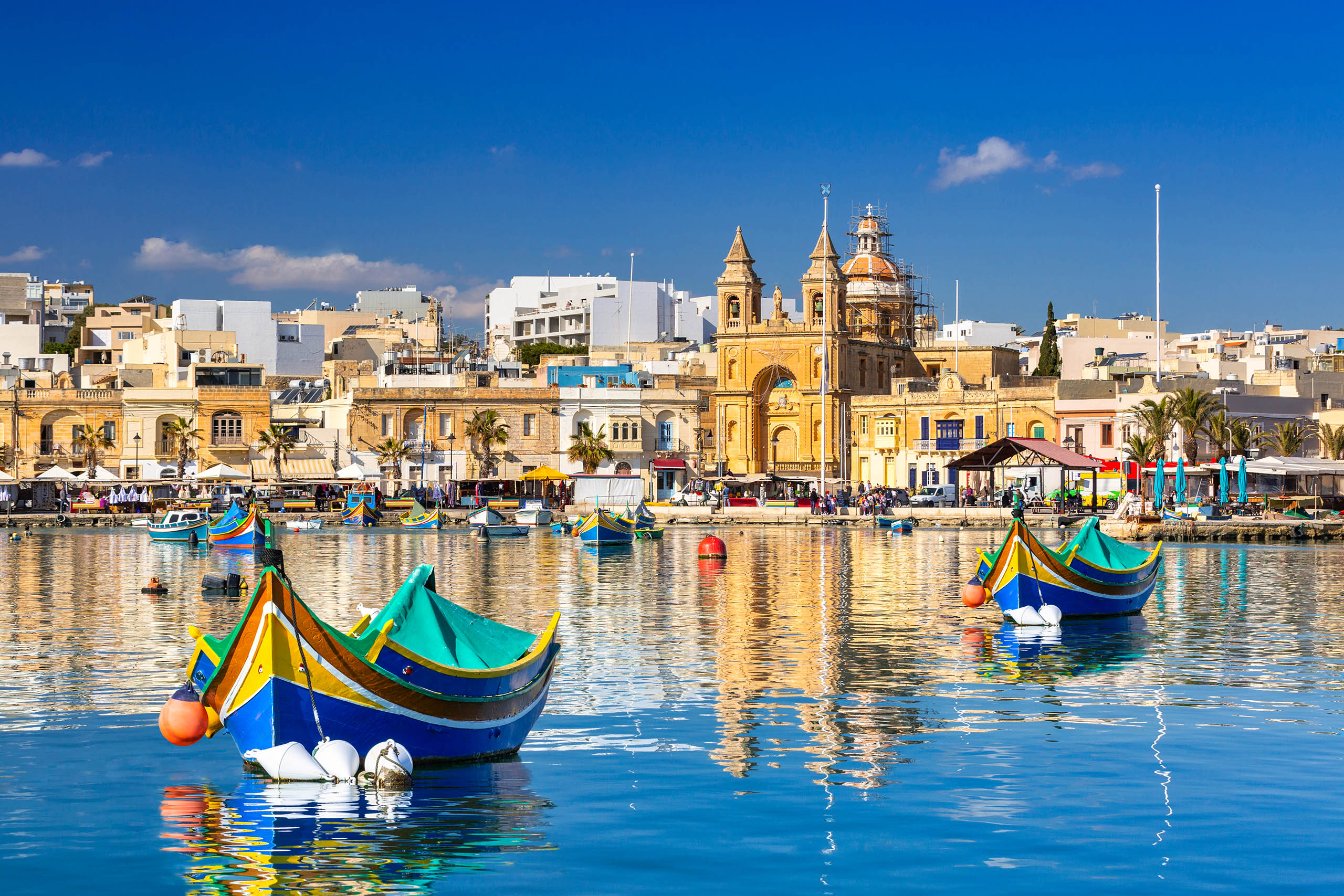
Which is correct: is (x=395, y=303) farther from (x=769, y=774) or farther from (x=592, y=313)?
(x=769, y=774)

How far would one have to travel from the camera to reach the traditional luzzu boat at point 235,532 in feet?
204

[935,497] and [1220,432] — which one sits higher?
[1220,432]

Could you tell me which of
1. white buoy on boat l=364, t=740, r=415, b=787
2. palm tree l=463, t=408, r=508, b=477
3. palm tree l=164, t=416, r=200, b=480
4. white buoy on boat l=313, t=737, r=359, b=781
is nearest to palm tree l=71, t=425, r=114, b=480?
palm tree l=164, t=416, r=200, b=480

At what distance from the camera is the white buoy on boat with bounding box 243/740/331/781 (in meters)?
15.2

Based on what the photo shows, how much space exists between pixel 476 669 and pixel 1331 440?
7636 cm

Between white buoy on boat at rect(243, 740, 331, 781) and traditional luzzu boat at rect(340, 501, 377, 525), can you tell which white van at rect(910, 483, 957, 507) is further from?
white buoy on boat at rect(243, 740, 331, 781)

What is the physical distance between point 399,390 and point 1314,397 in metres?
55.8

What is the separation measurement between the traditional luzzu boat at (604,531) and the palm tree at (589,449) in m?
34.7

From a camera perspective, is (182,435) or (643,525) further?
(182,435)

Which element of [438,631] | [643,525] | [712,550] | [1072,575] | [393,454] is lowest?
[712,550]

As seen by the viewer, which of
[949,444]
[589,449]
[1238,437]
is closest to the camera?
[1238,437]

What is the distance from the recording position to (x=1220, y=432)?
79.1m

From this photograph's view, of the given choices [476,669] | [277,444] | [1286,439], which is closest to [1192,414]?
[1286,439]

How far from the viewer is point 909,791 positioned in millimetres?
15555
